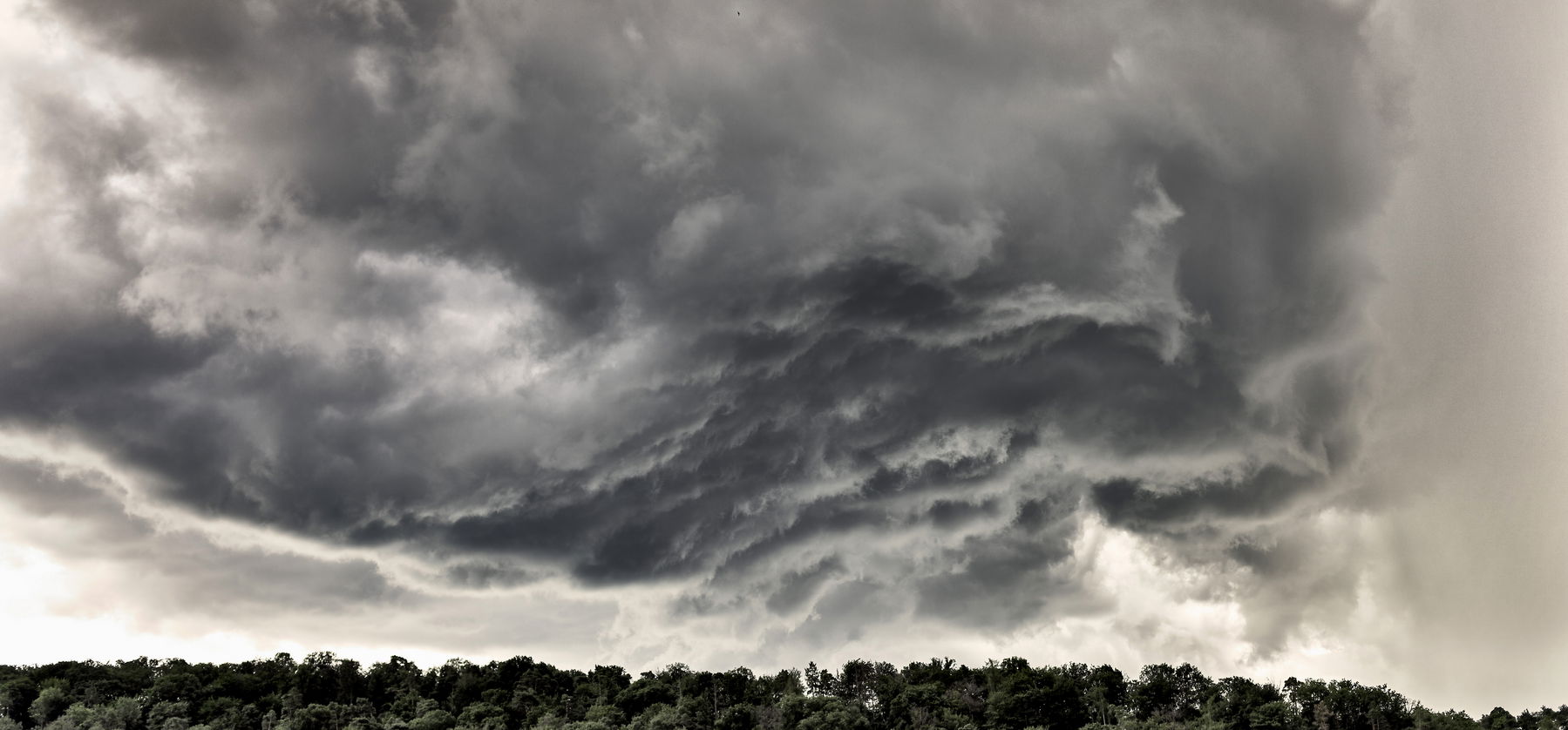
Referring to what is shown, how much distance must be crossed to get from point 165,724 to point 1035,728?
162 metres

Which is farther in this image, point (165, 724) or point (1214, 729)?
point (165, 724)

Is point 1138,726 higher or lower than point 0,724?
higher

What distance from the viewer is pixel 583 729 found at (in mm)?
197875

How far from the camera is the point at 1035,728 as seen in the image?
198 metres

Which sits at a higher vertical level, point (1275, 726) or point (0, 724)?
point (1275, 726)

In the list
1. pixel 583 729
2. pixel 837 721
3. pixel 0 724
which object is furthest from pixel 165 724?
pixel 837 721

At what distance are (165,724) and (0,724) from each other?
1134 inches

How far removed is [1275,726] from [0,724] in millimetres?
235268

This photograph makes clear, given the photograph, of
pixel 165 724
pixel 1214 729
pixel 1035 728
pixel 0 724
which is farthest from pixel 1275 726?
pixel 0 724

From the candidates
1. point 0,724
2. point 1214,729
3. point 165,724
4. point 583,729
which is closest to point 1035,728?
point 1214,729

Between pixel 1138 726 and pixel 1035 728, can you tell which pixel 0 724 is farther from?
pixel 1138 726

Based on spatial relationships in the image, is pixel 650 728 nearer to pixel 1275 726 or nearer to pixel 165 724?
pixel 165 724

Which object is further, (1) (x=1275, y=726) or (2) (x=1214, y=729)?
(1) (x=1275, y=726)

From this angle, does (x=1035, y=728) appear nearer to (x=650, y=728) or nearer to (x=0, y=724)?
(x=650, y=728)
